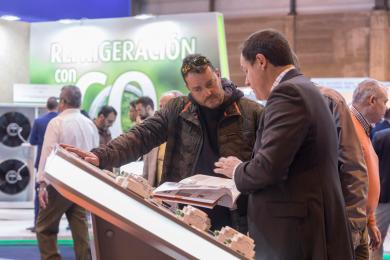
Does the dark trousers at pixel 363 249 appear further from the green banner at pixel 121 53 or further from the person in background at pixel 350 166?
the green banner at pixel 121 53

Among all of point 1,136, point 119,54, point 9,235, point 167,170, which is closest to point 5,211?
point 1,136

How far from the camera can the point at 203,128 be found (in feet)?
9.70

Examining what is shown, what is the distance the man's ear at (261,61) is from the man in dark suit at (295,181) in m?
0.10

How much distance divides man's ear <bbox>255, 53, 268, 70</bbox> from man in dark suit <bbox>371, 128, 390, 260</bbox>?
2946mm

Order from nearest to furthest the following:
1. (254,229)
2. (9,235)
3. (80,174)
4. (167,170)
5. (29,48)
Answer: (80,174) → (254,229) → (167,170) → (9,235) → (29,48)

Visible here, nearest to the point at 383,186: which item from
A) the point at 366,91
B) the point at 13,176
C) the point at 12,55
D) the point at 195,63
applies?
the point at 366,91

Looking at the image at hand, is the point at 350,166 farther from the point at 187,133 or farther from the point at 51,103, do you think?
the point at 51,103

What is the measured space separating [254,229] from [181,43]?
8525 mm

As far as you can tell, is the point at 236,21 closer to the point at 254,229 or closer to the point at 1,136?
the point at 1,136

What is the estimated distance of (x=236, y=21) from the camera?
15938 millimetres

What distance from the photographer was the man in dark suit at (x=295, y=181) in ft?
6.50

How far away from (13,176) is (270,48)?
26.6ft

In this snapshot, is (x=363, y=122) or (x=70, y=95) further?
(x=70, y=95)

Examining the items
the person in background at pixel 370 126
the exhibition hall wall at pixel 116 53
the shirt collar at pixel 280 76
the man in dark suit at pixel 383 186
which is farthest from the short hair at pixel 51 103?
the shirt collar at pixel 280 76
